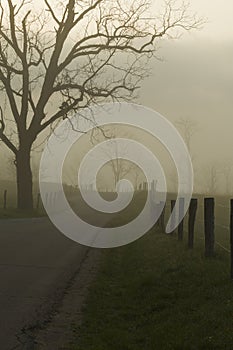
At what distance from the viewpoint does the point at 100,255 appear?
57.4 ft

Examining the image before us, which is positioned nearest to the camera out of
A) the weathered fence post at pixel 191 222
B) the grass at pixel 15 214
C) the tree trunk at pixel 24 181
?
the weathered fence post at pixel 191 222

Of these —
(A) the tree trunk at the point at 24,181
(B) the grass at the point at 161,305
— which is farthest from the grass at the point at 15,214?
(B) the grass at the point at 161,305

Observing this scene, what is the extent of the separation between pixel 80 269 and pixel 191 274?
126 inches

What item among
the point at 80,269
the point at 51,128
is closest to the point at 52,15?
the point at 51,128

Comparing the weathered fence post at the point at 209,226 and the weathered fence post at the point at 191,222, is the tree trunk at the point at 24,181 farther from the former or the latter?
the weathered fence post at the point at 209,226

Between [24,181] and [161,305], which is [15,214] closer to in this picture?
[24,181]

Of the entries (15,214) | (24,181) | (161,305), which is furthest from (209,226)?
(24,181)

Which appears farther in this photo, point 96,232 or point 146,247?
point 96,232

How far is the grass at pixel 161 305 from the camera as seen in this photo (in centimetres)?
738

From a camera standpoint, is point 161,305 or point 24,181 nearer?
point 161,305

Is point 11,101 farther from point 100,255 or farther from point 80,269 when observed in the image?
point 80,269

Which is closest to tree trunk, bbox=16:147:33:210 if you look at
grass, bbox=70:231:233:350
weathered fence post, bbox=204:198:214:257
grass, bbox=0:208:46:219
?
grass, bbox=0:208:46:219

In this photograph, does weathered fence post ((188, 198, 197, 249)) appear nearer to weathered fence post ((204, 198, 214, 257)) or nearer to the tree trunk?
weathered fence post ((204, 198, 214, 257))

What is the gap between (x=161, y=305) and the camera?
382 inches
